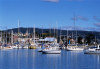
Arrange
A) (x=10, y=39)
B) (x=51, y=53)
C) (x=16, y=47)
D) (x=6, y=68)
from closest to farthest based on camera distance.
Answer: (x=6, y=68) → (x=51, y=53) → (x=16, y=47) → (x=10, y=39)

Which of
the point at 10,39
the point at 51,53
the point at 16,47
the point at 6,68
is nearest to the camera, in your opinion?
the point at 6,68

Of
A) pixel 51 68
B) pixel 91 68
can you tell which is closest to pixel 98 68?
pixel 91 68

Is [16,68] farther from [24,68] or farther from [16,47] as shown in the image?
[16,47]

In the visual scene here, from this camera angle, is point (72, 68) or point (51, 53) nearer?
point (72, 68)

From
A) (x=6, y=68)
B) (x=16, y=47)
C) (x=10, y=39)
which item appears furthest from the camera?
(x=10, y=39)

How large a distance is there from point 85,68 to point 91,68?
2.89 feet

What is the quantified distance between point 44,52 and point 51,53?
2263 mm

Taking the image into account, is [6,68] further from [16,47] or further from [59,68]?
[16,47]

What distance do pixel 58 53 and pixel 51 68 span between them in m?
35.2

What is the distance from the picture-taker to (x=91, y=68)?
42625 millimetres

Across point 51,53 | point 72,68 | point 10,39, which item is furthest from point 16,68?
point 10,39

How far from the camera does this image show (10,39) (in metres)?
174

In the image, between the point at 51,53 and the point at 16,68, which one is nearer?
the point at 16,68

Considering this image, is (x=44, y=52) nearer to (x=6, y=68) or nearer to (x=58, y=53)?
(x=58, y=53)
